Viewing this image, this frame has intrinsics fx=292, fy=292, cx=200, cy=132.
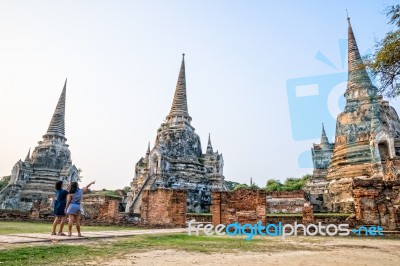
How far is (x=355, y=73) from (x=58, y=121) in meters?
34.7

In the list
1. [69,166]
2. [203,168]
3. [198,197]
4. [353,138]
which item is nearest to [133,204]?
[198,197]

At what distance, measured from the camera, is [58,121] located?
123 ft

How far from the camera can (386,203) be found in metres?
9.92

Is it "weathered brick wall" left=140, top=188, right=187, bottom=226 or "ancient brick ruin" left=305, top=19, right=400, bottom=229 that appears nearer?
"weathered brick wall" left=140, top=188, right=187, bottom=226

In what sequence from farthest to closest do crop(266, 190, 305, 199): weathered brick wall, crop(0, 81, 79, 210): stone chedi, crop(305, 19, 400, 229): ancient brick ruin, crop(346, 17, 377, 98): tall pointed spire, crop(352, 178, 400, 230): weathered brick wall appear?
crop(0, 81, 79, 210): stone chedi < crop(346, 17, 377, 98): tall pointed spire < crop(266, 190, 305, 199): weathered brick wall < crop(305, 19, 400, 229): ancient brick ruin < crop(352, 178, 400, 230): weathered brick wall

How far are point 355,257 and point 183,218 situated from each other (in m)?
8.41

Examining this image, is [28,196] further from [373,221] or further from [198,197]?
[373,221]

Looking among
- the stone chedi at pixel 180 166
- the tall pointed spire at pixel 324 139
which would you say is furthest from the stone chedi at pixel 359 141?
the tall pointed spire at pixel 324 139

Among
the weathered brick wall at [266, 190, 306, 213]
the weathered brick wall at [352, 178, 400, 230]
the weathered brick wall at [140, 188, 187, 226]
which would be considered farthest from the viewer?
the weathered brick wall at [266, 190, 306, 213]

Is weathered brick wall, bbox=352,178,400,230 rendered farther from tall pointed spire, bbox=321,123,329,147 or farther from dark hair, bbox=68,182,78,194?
tall pointed spire, bbox=321,123,329,147

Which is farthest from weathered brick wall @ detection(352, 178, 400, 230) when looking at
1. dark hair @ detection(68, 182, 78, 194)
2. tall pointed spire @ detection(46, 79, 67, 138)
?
tall pointed spire @ detection(46, 79, 67, 138)

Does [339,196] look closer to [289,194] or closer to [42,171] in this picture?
[289,194]

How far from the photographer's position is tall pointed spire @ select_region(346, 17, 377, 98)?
89.1 feet

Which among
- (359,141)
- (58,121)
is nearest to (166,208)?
(359,141)
